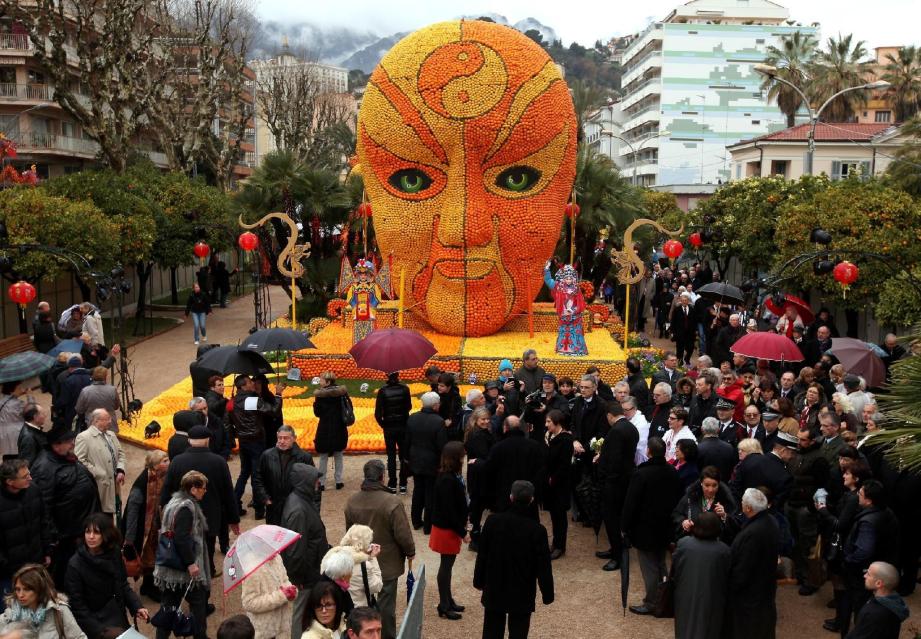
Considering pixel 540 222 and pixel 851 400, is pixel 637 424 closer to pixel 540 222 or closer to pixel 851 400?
pixel 851 400

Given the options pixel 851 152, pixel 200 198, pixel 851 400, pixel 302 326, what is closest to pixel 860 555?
pixel 851 400

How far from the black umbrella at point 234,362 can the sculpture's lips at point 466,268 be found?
247 inches

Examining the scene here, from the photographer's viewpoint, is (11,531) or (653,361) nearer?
(11,531)

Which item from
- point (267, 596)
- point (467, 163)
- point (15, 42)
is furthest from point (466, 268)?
point (15, 42)

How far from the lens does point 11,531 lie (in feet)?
21.8

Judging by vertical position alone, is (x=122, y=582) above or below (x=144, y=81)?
below

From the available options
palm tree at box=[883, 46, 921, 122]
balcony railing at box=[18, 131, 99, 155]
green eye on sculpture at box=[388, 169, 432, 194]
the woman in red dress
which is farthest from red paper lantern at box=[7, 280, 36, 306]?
palm tree at box=[883, 46, 921, 122]

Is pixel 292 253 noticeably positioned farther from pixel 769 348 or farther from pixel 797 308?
pixel 769 348

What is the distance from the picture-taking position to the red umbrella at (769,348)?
38.7 ft

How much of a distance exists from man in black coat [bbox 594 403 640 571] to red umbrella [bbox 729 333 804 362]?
156 inches

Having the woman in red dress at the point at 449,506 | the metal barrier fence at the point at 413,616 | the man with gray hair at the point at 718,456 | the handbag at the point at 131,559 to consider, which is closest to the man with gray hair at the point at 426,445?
the woman in red dress at the point at 449,506

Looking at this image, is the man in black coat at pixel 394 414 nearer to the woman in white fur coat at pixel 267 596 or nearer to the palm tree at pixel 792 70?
the woman in white fur coat at pixel 267 596

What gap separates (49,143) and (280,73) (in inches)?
509

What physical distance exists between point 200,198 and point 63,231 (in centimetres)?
734
